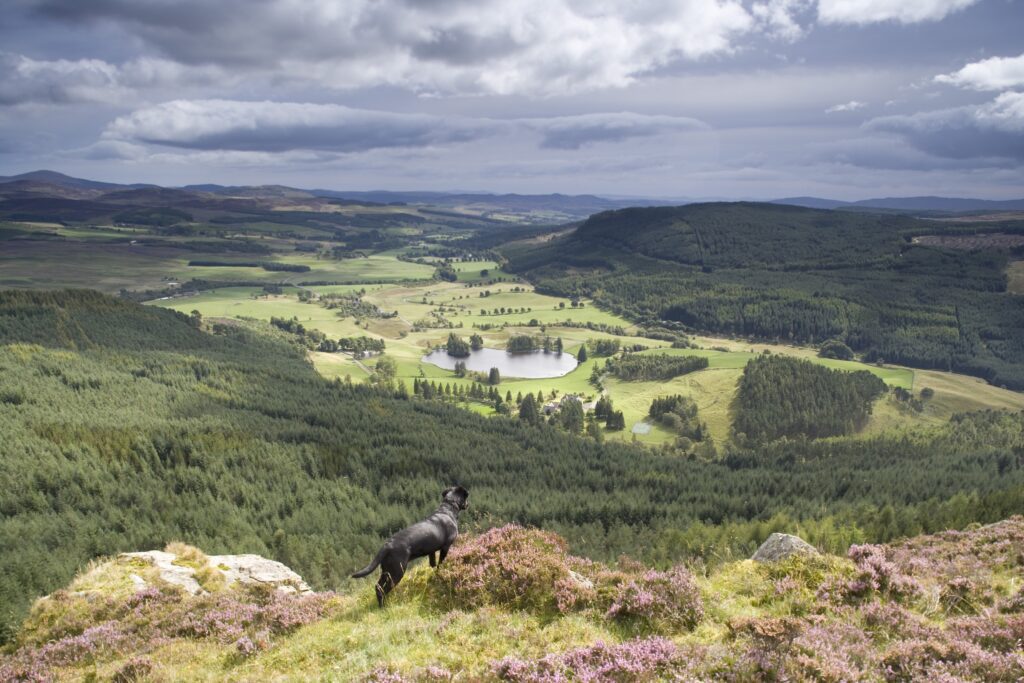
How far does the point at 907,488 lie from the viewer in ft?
318

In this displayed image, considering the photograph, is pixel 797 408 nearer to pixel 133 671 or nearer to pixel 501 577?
pixel 501 577

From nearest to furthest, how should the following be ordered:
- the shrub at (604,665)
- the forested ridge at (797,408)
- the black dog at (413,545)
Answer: the shrub at (604,665)
the black dog at (413,545)
the forested ridge at (797,408)

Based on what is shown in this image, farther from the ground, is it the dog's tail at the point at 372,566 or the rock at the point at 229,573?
the dog's tail at the point at 372,566

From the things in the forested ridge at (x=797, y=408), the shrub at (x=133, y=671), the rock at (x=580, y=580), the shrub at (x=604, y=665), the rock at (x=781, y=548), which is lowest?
the forested ridge at (x=797, y=408)

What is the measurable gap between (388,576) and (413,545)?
1.43m

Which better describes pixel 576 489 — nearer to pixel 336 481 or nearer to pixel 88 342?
pixel 336 481

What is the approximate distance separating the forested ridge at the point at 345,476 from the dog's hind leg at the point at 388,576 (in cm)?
1671

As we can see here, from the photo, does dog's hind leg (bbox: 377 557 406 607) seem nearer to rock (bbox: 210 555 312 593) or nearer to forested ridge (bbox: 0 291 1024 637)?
rock (bbox: 210 555 312 593)

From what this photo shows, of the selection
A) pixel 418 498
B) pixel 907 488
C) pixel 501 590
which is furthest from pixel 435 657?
pixel 907 488

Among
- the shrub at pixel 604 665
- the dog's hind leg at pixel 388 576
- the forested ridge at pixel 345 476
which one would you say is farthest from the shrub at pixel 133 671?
the forested ridge at pixel 345 476

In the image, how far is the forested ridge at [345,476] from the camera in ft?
214

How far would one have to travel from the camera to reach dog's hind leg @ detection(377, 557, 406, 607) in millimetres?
18000

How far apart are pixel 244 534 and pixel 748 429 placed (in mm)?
151491

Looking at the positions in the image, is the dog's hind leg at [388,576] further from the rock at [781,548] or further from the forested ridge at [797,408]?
the forested ridge at [797,408]
